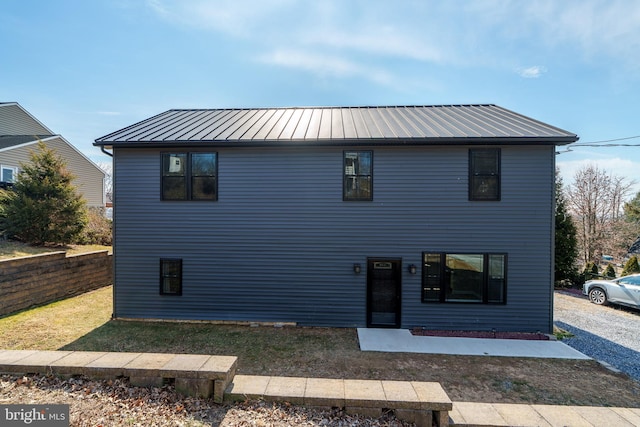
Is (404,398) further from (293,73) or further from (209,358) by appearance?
(293,73)

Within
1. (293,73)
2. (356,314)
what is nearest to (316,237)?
(356,314)

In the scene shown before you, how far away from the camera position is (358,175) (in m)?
7.18

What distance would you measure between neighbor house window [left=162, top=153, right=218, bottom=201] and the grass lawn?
3488mm

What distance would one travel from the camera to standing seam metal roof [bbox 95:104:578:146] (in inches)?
269

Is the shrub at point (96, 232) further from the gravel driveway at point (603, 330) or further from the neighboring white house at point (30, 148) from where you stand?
the gravel driveway at point (603, 330)

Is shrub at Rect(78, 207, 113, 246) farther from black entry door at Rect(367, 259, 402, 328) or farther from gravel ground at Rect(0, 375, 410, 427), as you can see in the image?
black entry door at Rect(367, 259, 402, 328)

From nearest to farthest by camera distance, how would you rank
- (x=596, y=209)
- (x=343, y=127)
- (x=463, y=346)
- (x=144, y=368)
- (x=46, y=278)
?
(x=144, y=368) → (x=463, y=346) → (x=343, y=127) → (x=46, y=278) → (x=596, y=209)

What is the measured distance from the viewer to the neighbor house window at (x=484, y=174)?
6980 mm

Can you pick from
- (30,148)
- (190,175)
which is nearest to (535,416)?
(190,175)

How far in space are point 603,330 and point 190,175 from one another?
39.1ft

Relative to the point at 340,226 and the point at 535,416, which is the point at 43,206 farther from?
the point at 535,416

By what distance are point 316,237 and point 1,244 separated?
42.3 ft

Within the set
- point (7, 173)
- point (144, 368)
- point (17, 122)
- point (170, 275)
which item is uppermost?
point (17, 122)

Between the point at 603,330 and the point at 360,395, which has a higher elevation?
the point at 360,395
